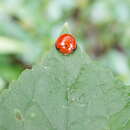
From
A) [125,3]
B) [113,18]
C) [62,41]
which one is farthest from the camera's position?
[113,18]

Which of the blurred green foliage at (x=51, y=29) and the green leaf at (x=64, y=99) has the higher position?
the blurred green foliage at (x=51, y=29)

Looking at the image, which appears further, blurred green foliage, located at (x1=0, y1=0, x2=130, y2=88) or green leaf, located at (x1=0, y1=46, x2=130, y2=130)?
blurred green foliage, located at (x1=0, y1=0, x2=130, y2=88)

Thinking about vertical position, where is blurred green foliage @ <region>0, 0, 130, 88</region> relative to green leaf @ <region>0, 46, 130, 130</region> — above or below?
above

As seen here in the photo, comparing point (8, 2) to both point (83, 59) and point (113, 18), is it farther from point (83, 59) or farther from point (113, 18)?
point (83, 59)

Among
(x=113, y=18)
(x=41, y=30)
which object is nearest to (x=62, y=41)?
(x=41, y=30)

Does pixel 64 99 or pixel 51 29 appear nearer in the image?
pixel 64 99
